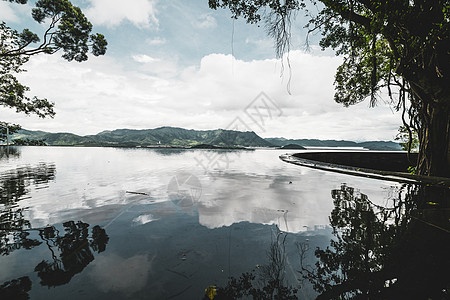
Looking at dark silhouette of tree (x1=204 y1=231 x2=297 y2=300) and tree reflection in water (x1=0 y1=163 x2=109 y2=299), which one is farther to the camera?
tree reflection in water (x1=0 y1=163 x2=109 y2=299)

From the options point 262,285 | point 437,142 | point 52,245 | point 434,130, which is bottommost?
point 52,245

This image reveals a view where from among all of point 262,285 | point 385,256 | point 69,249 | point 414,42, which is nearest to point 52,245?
point 69,249

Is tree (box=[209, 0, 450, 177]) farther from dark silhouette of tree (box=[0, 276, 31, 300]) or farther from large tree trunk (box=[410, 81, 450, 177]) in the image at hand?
dark silhouette of tree (box=[0, 276, 31, 300])

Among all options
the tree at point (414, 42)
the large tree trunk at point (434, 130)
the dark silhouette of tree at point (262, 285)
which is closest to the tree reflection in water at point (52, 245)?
the dark silhouette of tree at point (262, 285)

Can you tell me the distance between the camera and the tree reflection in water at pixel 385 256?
2.08 m

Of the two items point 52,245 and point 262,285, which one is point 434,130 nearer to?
point 262,285

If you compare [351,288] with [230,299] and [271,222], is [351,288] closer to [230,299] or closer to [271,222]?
[230,299]

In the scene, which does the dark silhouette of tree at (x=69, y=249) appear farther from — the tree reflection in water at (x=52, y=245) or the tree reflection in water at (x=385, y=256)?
the tree reflection in water at (x=385, y=256)

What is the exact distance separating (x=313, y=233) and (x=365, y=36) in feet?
39.1

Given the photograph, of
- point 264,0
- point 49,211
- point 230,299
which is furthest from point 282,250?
point 264,0

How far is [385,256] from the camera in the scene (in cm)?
271

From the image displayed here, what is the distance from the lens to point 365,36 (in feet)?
33.3

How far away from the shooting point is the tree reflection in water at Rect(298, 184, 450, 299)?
208cm

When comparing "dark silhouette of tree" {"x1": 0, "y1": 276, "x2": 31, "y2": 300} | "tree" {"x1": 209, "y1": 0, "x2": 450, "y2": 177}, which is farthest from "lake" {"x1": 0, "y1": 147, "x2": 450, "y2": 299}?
"tree" {"x1": 209, "y1": 0, "x2": 450, "y2": 177}
